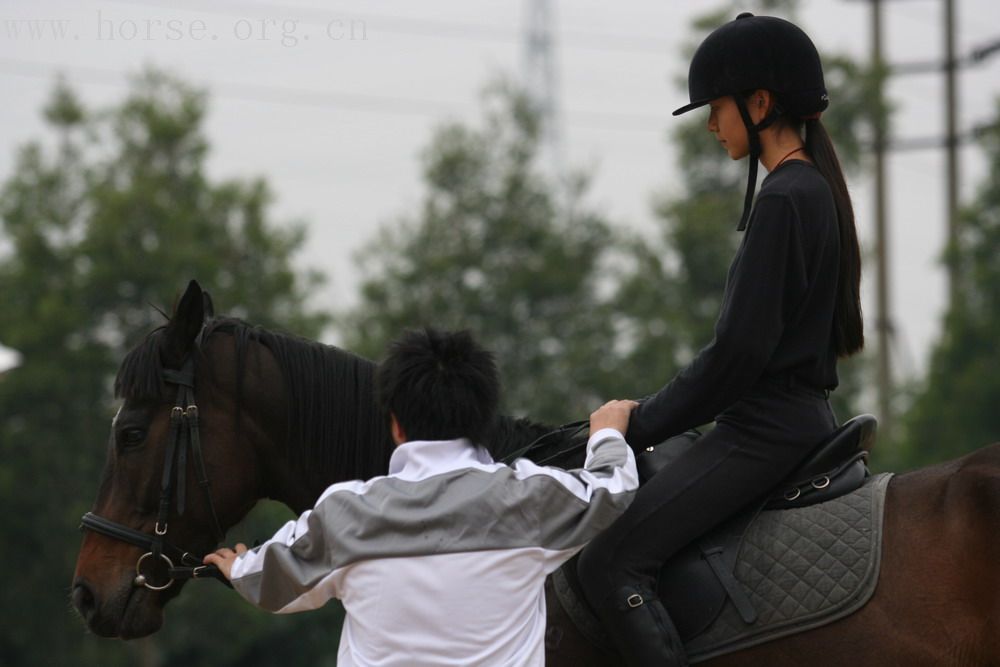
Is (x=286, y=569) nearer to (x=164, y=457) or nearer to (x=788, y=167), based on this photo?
(x=164, y=457)

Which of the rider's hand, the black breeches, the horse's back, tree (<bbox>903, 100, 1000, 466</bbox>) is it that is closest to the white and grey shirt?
the rider's hand

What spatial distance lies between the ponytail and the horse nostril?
2.54m

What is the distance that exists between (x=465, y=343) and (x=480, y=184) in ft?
62.4

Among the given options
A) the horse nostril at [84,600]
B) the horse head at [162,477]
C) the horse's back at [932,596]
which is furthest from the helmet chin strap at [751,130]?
the horse nostril at [84,600]

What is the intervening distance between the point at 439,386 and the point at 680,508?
934mm

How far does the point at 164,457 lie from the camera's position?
4578 millimetres

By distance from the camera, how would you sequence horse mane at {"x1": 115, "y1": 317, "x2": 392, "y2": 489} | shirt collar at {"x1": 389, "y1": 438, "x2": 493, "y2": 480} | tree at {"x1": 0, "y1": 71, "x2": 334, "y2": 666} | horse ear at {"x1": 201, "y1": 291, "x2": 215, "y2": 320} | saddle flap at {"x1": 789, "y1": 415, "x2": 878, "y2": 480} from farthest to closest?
tree at {"x1": 0, "y1": 71, "x2": 334, "y2": 666}, horse ear at {"x1": 201, "y1": 291, "x2": 215, "y2": 320}, horse mane at {"x1": 115, "y1": 317, "x2": 392, "y2": 489}, saddle flap at {"x1": 789, "y1": 415, "x2": 878, "y2": 480}, shirt collar at {"x1": 389, "y1": 438, "x2": 493, "y2": 480}

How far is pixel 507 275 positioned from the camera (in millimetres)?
22141

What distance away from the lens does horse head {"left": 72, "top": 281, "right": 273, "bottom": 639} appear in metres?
4.53

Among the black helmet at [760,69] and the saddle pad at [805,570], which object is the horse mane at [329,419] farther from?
the black helmet at [760,69]

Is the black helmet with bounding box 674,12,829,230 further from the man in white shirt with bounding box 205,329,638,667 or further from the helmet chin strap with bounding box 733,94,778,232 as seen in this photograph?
the man in white shirt with bounding box 205,329,638,667

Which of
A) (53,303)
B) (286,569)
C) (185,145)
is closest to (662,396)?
(286,569)

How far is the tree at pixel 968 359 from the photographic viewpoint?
22062 millimetres

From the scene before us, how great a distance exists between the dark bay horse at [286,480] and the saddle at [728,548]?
0.12m
